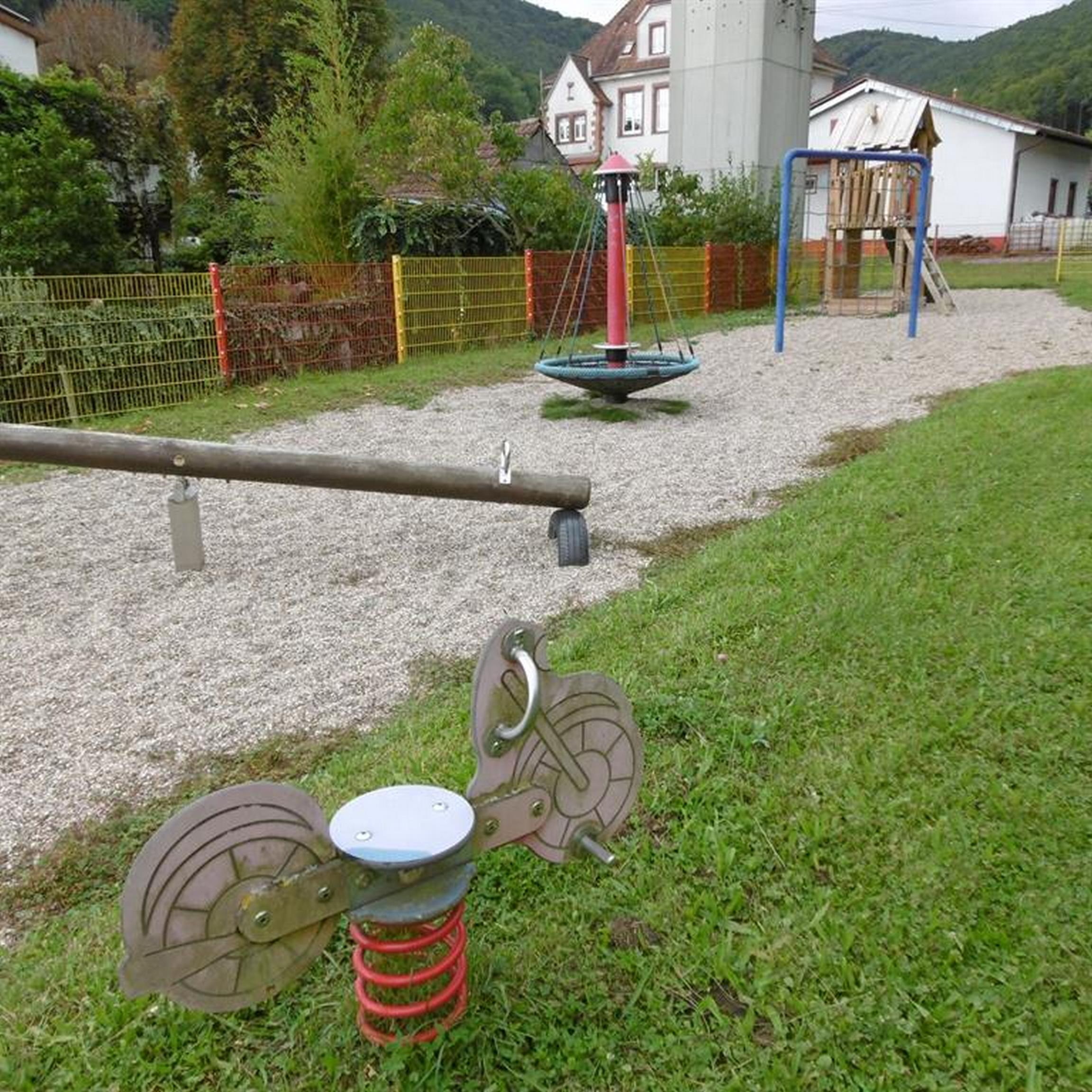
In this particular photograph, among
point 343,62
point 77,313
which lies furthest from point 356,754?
point 343,62

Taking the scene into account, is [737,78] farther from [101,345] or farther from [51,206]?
[101,345]

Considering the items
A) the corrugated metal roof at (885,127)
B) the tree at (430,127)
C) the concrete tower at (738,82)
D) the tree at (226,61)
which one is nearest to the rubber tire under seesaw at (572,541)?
the tree at (430,127)

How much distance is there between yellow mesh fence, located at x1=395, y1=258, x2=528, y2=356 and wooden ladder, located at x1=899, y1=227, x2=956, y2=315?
6608mm

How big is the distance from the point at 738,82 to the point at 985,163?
18.0 meters

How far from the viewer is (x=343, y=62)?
46.3ft

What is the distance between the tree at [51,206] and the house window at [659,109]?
108ft

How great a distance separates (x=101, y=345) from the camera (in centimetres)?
778

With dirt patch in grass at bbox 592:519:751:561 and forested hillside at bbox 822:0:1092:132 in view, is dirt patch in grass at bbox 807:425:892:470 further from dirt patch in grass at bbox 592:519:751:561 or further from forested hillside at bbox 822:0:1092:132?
forested hillside at bbox 822:0:1092:132

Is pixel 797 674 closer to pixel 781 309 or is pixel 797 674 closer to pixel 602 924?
pixel 602 924

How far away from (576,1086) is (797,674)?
1547 millimetres

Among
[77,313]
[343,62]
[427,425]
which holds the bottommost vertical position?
[427,425]

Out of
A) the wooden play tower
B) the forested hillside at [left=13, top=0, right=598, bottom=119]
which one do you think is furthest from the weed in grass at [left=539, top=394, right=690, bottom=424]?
the forested hillside at [left=13, top=0, right=598, bottom=119]

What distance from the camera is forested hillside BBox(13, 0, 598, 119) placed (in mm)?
42688

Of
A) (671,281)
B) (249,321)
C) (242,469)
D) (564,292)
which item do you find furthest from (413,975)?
(671,281)
